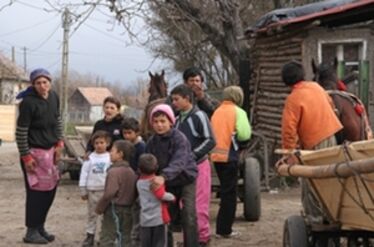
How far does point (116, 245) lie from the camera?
7207mm

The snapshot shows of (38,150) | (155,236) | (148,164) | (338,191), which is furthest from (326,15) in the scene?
(338,191)

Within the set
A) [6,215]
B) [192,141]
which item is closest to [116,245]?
[192,141]

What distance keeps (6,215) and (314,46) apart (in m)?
7.23

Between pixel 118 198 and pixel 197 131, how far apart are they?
3.34 feet

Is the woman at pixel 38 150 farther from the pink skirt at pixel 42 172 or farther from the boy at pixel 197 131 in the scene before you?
the boy at pixel 197 131

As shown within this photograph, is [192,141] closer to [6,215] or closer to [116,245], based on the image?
[116,245]

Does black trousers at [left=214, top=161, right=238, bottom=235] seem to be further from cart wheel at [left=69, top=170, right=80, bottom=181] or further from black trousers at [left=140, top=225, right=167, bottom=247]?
cart wheel at [left=69, top=170, right=80, bottom=181]

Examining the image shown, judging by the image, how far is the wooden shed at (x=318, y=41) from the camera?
1381 centimetres

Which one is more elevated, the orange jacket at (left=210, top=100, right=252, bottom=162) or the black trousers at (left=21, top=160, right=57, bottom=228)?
the orange jacket at (left=210, top=100, right=252, bottom=162)

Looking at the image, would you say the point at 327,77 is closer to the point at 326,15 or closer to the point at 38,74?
the point at 38,74

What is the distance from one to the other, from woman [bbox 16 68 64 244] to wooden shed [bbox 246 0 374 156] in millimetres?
6185

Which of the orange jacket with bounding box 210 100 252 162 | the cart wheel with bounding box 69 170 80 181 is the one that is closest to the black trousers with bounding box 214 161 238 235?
the orange jacket with bounding box 210 100 252 162

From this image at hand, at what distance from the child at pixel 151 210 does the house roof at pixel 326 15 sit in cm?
764

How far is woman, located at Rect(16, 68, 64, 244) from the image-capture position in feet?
27.2
